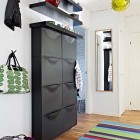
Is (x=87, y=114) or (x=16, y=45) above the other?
(x=16, y=45)

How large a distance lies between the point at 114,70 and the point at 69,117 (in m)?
1.79

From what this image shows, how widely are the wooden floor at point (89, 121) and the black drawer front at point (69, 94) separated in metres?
0.51

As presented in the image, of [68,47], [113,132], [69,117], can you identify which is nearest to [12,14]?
[68,47]

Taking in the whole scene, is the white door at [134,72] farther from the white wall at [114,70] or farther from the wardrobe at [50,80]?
the wardrobe at [50,80]

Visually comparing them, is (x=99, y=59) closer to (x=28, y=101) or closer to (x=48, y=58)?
(x=48, y=58)

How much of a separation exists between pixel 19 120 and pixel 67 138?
93 centimetres

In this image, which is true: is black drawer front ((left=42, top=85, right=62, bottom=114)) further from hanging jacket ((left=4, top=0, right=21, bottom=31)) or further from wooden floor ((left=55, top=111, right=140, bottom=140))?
hanging jacket ((left=4, top=0, right=21, bottom=31))

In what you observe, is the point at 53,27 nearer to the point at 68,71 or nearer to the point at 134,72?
the point at 68,71

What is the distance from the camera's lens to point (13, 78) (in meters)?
2.11

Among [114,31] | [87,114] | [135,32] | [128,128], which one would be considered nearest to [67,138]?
[128,128]

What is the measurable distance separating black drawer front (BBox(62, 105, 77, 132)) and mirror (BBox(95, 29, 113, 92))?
4.52 feet

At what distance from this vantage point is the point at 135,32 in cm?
480

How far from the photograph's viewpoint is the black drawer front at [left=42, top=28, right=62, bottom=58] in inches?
97.7

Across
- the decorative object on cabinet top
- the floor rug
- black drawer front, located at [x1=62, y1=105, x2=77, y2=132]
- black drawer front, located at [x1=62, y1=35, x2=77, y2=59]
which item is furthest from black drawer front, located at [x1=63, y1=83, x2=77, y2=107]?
the decorative object on cabinet top
